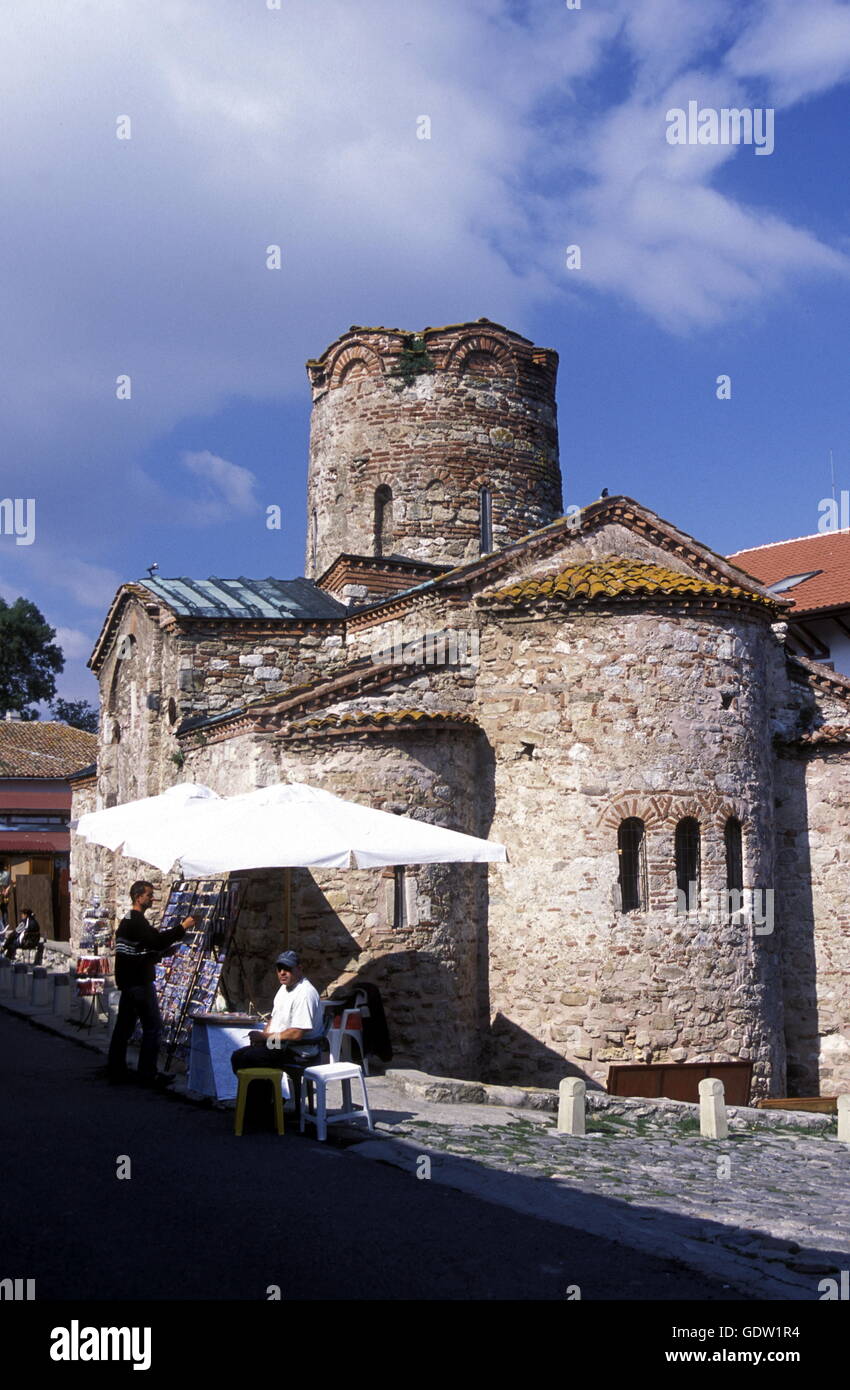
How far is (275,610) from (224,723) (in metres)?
3.89

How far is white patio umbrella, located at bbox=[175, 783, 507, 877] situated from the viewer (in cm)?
1111

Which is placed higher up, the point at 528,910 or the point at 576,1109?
the point at 528,910

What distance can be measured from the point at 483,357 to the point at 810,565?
12100 mm

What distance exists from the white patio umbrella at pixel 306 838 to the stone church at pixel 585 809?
1650 mm

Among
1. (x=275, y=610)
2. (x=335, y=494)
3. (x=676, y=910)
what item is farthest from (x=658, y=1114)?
(x=335, y=494)

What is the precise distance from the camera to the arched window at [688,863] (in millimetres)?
14469

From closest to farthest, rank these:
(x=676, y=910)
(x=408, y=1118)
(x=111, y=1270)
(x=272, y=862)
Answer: (x=111, y=1270) → (x=408, y=1118) → (x=272, y=862) → (x=676, y=910)

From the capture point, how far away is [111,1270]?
18.6 ft

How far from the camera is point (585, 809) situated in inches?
569

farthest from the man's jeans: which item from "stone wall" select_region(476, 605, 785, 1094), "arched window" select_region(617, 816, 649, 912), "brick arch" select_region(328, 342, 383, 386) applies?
"brick arch" select_region(328, 342, 383, 386)

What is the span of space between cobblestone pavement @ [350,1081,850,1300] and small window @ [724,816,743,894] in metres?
3.74

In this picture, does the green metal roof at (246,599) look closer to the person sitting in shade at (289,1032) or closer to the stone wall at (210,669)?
the stone wall at (210,669)

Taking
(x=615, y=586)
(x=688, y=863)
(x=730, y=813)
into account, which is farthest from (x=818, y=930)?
(x=615, y=586)
